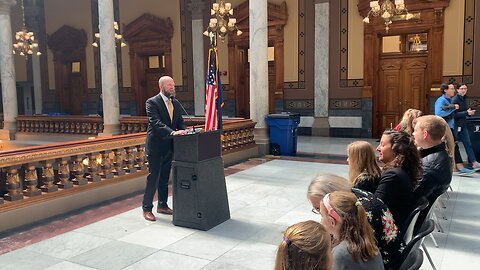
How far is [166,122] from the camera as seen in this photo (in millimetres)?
5781

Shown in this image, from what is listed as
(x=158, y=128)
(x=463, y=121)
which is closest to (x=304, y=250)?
(x=158, y=128)

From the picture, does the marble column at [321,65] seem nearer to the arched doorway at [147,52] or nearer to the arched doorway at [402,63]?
the arched doorway at [402,63]

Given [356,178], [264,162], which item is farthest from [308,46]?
[356,178]

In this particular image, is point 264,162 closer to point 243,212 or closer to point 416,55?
point 243,212

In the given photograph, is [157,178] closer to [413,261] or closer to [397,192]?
[397,192]

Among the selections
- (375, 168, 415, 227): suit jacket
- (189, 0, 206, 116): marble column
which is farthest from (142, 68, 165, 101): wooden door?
(375, 168, 415, 227): suit jacket

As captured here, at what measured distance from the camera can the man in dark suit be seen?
5617 mm

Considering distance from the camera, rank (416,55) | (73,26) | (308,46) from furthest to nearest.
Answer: (73,26)
(308,46)
(416,55)

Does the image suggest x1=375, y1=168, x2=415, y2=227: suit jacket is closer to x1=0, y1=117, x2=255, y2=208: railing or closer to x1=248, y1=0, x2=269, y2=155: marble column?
x1=0, y1=117, x2=255, y2=208: railing

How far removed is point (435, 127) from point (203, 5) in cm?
1371

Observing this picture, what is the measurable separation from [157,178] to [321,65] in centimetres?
983

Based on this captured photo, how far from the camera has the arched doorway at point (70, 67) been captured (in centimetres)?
1962

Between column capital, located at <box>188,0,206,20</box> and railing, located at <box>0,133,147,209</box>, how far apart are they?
32.9 ft

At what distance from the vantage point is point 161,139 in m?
5.68
